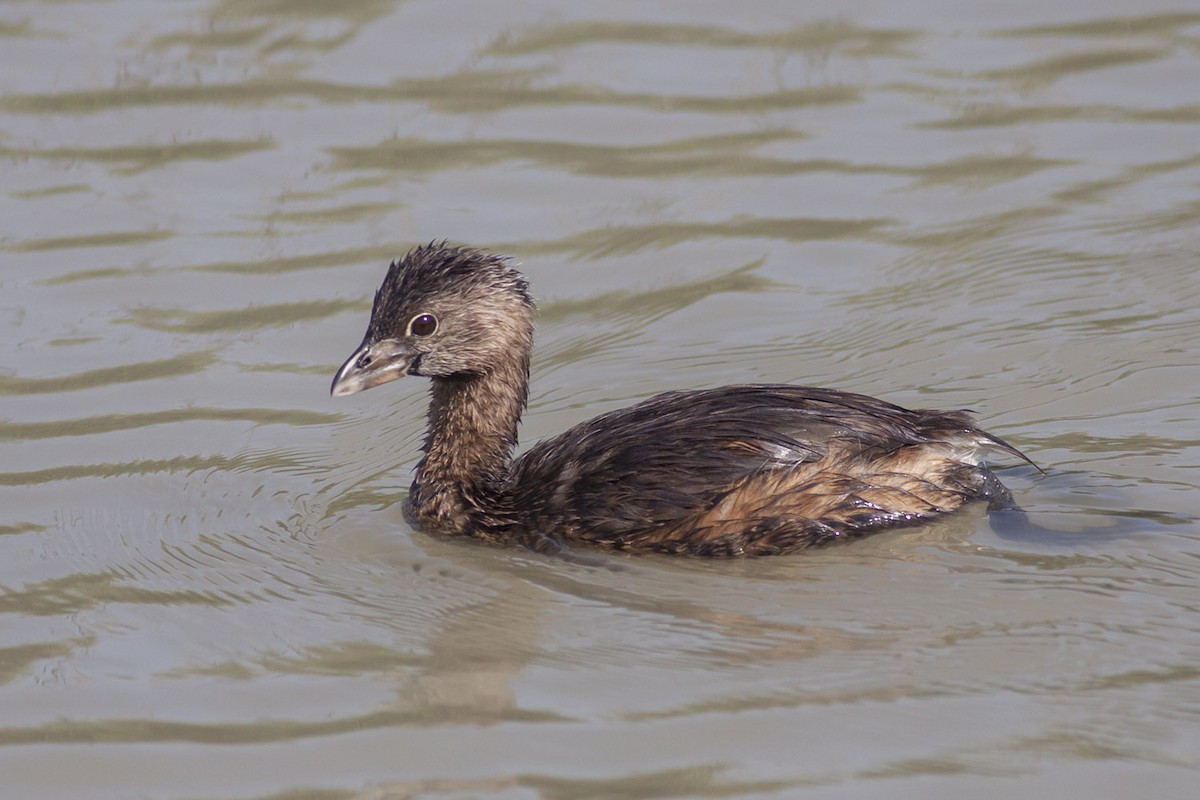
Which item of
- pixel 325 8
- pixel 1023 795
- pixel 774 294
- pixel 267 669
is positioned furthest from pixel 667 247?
pixel 1023 795

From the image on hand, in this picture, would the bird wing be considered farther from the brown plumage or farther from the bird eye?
the bird eye

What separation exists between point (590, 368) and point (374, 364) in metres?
1.64

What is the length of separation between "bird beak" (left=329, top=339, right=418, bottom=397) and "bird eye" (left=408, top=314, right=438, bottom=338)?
2.8 inches

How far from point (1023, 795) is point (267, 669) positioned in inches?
94.1

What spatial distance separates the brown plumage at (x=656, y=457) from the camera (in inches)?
272

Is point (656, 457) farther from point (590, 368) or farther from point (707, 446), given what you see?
point (590, 368)

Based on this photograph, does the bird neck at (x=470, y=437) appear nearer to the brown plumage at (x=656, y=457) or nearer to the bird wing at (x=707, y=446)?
the brown plumage at (x=656, y=457)

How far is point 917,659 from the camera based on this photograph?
5848 mm

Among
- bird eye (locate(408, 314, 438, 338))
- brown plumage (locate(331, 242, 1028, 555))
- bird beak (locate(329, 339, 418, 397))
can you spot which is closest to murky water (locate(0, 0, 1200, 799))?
brown plumage (locate(331, 242, 1028, 555))

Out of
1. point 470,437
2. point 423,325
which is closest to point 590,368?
point 470,437

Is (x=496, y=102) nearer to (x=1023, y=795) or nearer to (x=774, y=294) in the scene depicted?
(x=774, y=294)

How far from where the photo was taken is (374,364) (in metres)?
7.48

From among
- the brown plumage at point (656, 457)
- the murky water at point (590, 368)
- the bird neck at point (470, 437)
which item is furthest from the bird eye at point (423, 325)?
the murky water at point (590, 368)

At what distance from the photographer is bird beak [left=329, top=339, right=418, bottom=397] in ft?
24.4
